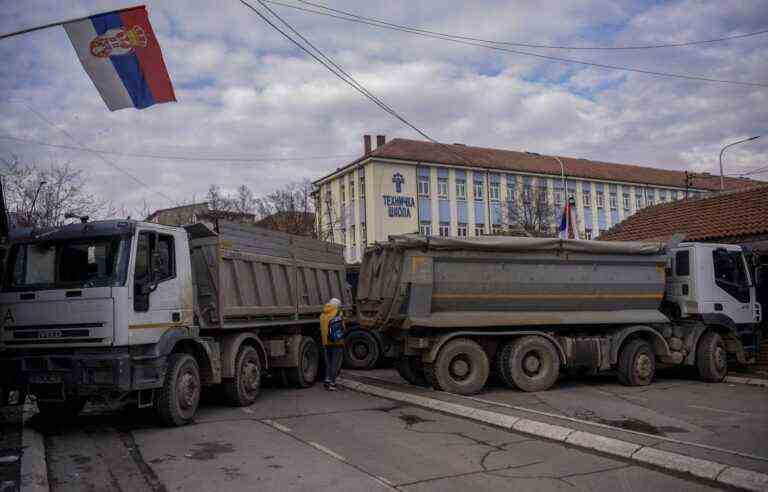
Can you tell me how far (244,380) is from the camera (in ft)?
34.3

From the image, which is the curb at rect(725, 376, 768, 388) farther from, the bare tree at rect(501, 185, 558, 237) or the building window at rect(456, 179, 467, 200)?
the building window at rect(456, 179, 467, 200)

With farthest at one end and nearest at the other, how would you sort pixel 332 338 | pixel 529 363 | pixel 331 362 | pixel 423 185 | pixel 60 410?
pixel 423 185
pixel 331 362
pixel 332 338
pixel 529 363
pixel 60 410

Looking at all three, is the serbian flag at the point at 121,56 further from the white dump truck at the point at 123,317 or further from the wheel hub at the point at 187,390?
the wheel hub at the point at 187,390

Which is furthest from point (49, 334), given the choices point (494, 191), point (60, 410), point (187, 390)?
point (494, 191)

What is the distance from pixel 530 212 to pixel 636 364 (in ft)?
109

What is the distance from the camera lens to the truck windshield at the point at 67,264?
8.06 metres

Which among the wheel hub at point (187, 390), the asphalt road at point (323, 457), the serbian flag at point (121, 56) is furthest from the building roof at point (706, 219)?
the serbian flag at point (121, 56)

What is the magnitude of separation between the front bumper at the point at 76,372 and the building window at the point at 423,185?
42.1m

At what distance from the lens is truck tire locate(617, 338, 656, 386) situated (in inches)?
478

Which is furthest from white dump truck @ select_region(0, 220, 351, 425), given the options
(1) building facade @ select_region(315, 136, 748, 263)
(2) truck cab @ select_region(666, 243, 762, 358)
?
(1) building facade @ select_region(315, 136, 748, 263)

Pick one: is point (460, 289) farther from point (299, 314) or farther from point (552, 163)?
point (552, 163)

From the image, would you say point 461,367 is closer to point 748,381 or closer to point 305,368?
point 305,368

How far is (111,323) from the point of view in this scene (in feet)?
25.7

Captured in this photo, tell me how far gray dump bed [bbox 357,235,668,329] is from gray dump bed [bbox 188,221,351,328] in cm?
144
